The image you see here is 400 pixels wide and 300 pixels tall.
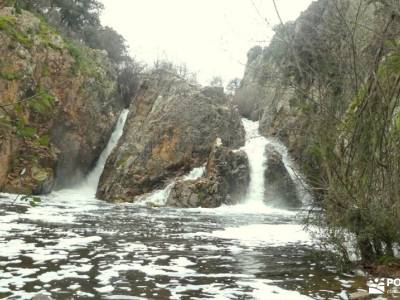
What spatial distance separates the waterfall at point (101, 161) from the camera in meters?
28.4

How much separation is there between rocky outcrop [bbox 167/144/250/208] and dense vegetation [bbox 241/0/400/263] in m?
15.2

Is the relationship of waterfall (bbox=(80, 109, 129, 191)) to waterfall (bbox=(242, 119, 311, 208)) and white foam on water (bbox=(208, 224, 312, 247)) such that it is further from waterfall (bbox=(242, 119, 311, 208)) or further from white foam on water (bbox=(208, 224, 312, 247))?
white foam on water (bbox=(208, 224, 312, 247))

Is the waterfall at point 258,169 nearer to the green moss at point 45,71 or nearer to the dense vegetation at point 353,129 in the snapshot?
the green moss at point 45,71

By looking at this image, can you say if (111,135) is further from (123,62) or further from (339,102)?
(339,102)

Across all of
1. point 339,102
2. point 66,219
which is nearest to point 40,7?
point 66,219

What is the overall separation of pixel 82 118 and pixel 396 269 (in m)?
23.5

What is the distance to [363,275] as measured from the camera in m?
6.53

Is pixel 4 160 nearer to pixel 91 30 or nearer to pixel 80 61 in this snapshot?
pixel 80 61

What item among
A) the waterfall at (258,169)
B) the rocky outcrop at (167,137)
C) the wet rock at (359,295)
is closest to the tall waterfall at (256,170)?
the waterfall at (258,169)

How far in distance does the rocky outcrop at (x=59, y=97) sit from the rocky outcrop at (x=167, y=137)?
1681 millimetres

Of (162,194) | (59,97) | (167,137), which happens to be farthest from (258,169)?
(59,97)

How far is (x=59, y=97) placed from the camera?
86.5 ft

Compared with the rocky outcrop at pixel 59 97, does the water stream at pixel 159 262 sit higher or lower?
lower

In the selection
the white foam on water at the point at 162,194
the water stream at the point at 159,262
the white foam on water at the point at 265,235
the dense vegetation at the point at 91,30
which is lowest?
the water stream at the point at 159,262
